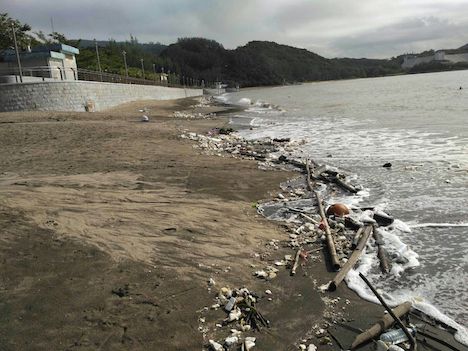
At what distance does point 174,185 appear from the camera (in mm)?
11555

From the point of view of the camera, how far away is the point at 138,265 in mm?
6379

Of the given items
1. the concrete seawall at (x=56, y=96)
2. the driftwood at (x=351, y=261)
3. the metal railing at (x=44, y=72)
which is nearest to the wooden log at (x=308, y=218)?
the driftwood at (x=351, y=261)

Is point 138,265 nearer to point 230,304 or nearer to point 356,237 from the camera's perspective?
point 230,304

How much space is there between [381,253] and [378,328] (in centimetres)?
252

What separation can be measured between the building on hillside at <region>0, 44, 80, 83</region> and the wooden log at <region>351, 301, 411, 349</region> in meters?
30.9

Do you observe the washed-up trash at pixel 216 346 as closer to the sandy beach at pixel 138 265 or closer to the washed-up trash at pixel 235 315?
the sandy beach at pixel 138 265

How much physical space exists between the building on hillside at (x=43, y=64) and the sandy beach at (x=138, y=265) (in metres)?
24.3

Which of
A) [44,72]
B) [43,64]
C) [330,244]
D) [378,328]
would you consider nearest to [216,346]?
[378,328]

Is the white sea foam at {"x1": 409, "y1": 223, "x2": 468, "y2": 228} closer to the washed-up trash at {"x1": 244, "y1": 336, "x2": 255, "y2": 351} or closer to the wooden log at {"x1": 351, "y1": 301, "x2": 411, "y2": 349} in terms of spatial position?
the wooden log at {"x1": 351, "y1": 301, "x2": 411, "y2": 349}

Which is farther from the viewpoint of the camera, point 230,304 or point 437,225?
point 437,225

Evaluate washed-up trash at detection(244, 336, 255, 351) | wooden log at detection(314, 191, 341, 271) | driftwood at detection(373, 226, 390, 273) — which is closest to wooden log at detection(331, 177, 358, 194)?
wooden log at detection(314, 191, 341, 271)

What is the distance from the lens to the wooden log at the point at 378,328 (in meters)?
4.87

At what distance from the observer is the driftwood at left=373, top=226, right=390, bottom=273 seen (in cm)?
684

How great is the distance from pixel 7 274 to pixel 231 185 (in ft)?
23.0
